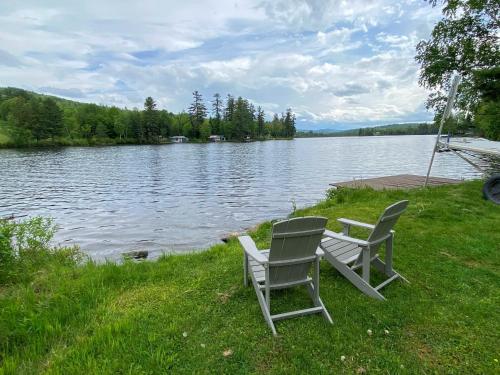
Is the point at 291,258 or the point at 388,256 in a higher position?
the point at 291,258

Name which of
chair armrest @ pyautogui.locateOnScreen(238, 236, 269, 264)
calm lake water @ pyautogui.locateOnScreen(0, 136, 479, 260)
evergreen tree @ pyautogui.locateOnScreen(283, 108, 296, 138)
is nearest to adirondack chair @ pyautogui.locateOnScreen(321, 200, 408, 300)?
chair armrest @ pyautogui.locateOnScreen(238, 236, 269, 264)

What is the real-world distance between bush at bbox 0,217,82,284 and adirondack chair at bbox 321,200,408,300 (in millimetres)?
5412

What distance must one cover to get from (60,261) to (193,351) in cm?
531

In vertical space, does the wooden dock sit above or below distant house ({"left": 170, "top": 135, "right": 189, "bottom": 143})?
below

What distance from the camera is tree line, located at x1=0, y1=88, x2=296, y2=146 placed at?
7394 cm

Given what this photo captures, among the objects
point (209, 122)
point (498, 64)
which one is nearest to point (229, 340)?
point (498, 64)

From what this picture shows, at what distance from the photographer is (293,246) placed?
3594 millimetres

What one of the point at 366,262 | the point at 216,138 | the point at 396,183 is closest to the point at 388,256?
the point at 366,262

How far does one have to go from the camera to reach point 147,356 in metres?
3.14

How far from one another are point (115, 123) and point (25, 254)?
320 feet

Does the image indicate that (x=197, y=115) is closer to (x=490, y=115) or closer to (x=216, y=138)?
(x=216, y=138)

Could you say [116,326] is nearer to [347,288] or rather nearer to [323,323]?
[323,323]

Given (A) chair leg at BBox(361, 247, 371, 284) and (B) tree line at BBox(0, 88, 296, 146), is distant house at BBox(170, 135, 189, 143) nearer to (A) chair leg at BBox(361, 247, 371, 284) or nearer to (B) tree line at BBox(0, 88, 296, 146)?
(B) tree line at BBox(0, 88, 296, 146)

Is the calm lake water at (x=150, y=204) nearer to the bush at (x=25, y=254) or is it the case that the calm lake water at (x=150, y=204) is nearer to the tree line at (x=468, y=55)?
the bush at (x=25, y=254)
